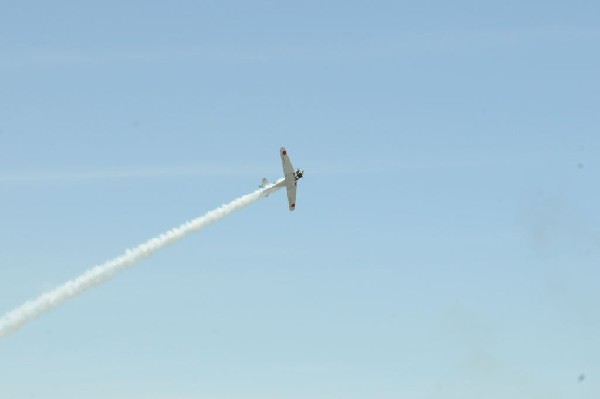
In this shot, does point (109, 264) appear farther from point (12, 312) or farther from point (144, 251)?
point (12, 312)

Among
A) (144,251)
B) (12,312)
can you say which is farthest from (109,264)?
(12,312)

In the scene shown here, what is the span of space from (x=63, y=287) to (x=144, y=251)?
54.9ft

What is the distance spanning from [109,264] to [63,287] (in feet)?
31.5

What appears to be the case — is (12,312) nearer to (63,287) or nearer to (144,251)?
(63,287)

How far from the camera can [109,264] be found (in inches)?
7771

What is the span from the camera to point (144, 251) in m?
200

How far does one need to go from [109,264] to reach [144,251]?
719cm

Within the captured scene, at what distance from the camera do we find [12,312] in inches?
7534

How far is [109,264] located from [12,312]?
1991 cm

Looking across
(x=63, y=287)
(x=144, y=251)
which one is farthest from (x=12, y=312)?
(x=144, y=251)
